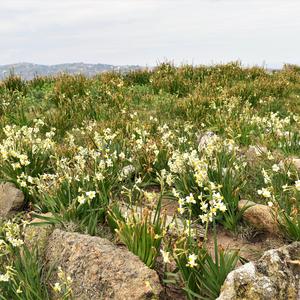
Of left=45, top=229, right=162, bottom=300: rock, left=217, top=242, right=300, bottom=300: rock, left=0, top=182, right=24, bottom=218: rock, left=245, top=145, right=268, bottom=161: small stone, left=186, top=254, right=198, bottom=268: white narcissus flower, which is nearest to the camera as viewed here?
left=217, top=242, right=300, bottom=300: rock

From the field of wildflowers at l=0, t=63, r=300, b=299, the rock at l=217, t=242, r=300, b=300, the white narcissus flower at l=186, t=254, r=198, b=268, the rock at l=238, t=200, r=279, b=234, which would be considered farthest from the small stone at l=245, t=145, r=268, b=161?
the white narcissus flower at l=186, t=254, r=198, b=268

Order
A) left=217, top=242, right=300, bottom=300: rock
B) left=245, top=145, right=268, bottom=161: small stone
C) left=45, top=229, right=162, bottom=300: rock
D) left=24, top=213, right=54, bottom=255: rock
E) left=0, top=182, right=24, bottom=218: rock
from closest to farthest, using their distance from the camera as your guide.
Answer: left=217, top=242, right=300, bottom=300: rock < left=45, top=229, right=162, bottom=300: rock < left=24, top=213, right=54, bottom=255: rock < left=0, top=182, right=24, bottom=218: rock < left=245, top=145, right=268, bottom=161: small stone

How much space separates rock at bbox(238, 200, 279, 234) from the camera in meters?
4.56

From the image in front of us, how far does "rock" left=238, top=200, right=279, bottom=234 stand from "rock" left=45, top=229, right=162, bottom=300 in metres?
1.49

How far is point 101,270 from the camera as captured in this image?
155 inches

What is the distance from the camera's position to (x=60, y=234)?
4453 mm

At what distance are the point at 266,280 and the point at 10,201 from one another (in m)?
3.85

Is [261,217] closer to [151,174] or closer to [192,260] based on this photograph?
[192,260]

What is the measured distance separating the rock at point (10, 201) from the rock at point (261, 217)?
9.92ft

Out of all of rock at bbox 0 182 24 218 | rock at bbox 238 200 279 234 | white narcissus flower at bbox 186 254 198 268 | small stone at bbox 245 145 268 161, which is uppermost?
small stone at bbox 245 145 268 161

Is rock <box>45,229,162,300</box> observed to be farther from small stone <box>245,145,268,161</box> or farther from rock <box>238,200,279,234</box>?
small stone <box>245,145,268,161</box>

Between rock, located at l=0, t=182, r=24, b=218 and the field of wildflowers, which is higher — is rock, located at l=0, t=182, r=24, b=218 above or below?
below

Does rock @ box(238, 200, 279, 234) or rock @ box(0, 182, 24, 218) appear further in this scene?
rock @ box(0, 182, 24, 218)

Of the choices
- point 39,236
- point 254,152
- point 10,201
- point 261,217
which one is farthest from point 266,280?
point 10,201
